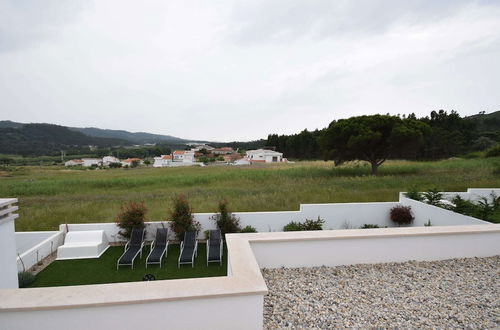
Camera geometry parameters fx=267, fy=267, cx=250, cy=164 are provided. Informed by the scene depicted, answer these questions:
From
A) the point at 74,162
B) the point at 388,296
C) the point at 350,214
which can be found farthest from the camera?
the point at 74,162

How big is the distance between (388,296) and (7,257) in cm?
595

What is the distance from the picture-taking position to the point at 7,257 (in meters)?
4.54

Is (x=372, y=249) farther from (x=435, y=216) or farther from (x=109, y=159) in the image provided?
(x=109, y=159)

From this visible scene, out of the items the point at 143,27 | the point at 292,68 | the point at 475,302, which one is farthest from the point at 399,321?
the point at 292,68

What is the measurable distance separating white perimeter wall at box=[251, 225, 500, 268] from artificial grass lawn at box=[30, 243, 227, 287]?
128 inches

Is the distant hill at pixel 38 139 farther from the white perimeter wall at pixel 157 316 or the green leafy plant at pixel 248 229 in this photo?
the white perimeter wall at pixel 157 316

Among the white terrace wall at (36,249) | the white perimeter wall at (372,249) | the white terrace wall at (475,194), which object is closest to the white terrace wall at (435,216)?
the white terrace wall at (475,194)

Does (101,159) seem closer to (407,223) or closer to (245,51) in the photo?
(245,51)

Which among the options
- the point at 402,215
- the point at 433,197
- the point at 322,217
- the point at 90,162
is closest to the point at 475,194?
the point at 433,197

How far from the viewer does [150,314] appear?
2.40m

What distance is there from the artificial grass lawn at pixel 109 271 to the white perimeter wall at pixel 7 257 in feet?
6.00

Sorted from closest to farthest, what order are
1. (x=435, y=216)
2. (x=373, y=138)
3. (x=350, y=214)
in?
(x=435, y=216), (x=350, y=214), (x=373, y=138)

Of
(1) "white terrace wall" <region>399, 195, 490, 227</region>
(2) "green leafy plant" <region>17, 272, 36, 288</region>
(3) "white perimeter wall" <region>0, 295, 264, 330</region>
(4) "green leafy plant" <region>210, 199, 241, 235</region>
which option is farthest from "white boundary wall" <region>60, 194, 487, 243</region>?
(3) "white perimeter wall" <region>0, 295, 264, 330</region>

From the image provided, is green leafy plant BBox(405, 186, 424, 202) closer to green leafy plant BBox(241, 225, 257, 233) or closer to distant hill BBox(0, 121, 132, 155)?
green leafy plant BBox(241, 225, 257, 233)
